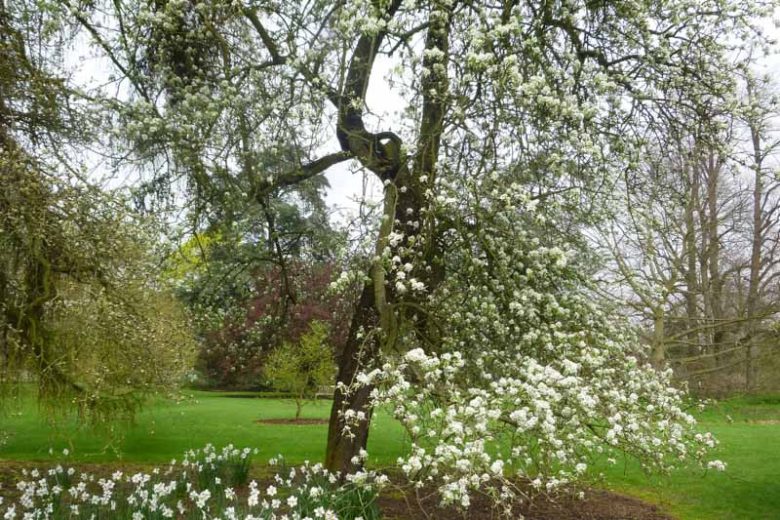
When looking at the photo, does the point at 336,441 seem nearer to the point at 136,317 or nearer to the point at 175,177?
the point at 136,317

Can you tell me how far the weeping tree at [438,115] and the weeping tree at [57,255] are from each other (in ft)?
2.17

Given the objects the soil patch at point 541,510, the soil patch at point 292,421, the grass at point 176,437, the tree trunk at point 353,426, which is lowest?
the soil patch at point 541,510

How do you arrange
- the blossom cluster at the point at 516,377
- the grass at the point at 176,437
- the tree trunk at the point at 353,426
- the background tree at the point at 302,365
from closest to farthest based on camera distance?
the blossom cluster at the point at 516,377
the tree trunk at the point at 353,426
the grass at the point at 176,437
the background tree at the point at 302,365

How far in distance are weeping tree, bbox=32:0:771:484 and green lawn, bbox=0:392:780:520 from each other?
211cm

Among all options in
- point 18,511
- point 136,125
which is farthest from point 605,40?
point 18,511

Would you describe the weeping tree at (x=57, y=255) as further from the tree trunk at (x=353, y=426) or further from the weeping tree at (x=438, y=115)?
the tree trunk at (x=353, y=426)

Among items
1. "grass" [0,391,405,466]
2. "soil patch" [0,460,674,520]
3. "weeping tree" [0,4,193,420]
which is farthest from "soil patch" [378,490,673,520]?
"weeping tree" [0,4,193,420]

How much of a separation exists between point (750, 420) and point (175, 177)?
18.9 m

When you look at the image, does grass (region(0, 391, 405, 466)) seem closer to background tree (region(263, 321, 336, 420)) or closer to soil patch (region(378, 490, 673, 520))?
background tree (region(263, 321, 336, 420))

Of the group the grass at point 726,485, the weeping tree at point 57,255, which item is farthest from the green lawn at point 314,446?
the weeping tree at point 57,255

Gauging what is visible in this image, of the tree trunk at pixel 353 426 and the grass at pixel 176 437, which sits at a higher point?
the tree trunk at pixel 353 426

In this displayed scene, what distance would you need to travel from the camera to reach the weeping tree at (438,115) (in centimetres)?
574

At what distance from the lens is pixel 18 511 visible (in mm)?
6539

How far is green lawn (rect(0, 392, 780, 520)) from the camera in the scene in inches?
366
